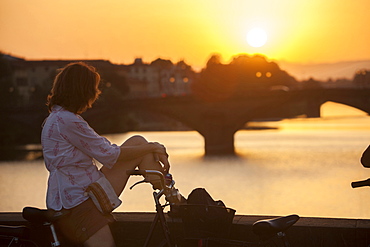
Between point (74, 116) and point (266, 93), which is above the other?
point (74, 116)

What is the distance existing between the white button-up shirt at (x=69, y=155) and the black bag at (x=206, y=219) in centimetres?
41

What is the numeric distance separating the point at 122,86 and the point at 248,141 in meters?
24.3

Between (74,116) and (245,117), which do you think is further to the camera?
(245,117)

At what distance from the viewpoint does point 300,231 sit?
350 centimetres

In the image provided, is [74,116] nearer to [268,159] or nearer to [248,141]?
[268,159]

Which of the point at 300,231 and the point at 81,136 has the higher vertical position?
the point at 81,136

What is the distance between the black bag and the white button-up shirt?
0.41 metres

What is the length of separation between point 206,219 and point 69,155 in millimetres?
594

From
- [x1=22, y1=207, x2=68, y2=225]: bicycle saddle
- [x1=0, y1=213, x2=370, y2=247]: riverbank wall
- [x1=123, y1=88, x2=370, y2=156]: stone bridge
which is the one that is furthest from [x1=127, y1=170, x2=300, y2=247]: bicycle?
[x1=123, y1=88, x2=370, y2=156]: stone bridge

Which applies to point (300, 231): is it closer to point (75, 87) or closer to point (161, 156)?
point (161, 156)

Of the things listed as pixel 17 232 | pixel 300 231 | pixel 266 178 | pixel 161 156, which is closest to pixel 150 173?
pixel 161 156

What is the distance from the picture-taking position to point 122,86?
6644 centimetres

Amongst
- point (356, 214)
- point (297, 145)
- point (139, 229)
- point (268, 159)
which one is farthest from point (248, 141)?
point (139, 229)

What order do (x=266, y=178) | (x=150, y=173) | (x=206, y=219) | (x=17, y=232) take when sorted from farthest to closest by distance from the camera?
(x=266, y=178), (x=17, y=232), (x=150, y=173), (x=206, y=219)
